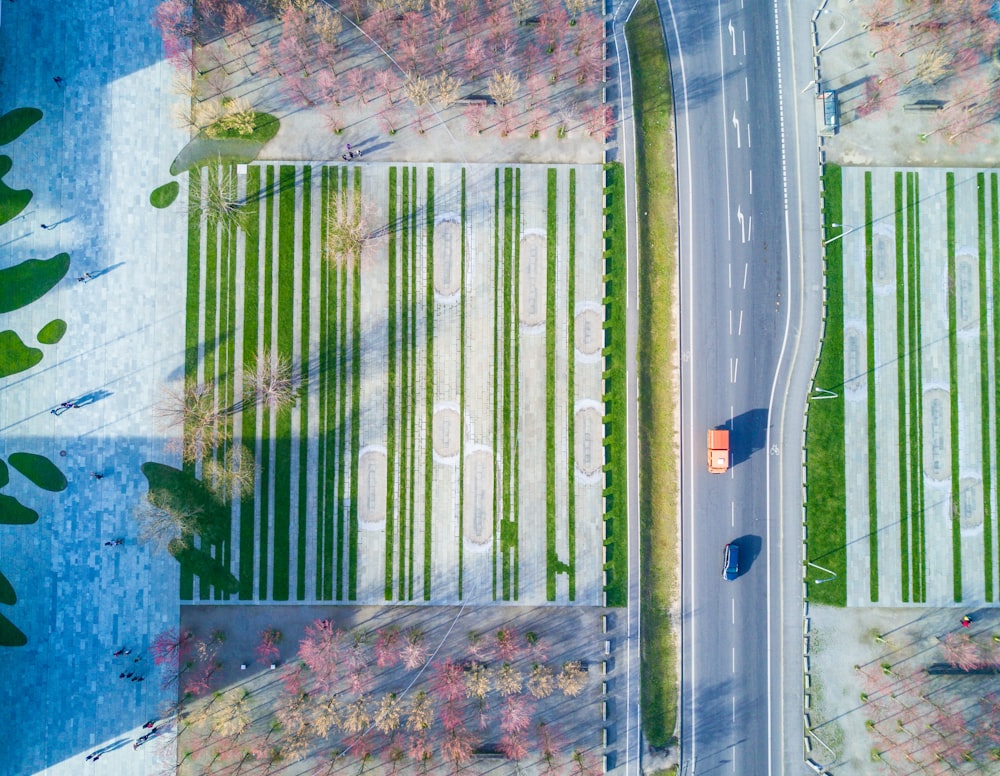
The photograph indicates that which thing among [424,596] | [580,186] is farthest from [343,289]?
[424,596]

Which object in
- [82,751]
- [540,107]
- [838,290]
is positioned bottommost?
[82,751]

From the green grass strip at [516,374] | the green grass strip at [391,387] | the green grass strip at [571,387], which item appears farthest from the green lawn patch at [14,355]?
the green grass strip at [571,387]

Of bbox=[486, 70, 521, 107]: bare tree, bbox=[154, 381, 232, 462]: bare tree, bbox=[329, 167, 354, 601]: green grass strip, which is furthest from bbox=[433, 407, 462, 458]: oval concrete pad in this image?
bbox=[486, 70, 521, 107]: bare tree

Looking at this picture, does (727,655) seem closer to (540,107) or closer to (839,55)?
(540,107)

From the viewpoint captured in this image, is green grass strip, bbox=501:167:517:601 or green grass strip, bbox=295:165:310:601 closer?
green grass strip, bbox=295:165:310:601

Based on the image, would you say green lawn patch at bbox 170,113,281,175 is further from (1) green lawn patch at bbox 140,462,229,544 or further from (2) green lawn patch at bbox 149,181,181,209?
(1) green lawn patch at bbox 140,462,229,544

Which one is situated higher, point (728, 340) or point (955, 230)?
point (955, 230)

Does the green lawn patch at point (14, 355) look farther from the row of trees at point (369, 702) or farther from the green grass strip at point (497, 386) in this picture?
the green grass strip at point (497, 386)
